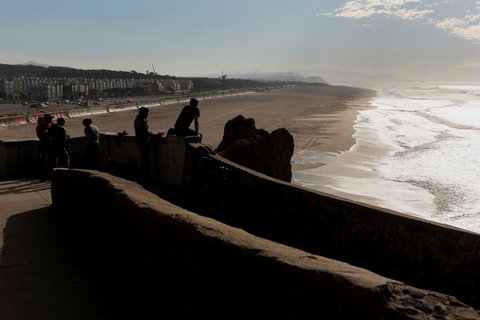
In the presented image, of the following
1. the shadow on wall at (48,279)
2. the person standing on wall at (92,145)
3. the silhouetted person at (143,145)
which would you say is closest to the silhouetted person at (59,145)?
the person standing on wall at (92,145)

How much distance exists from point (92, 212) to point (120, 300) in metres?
1.32

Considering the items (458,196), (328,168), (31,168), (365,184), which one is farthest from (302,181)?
(31,168)

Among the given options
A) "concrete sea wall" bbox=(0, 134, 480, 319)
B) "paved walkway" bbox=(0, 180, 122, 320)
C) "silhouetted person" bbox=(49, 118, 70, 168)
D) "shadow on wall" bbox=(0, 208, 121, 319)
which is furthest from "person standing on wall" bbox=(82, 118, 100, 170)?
"shadow on wall" bbox=(0, 208, 121, 319)

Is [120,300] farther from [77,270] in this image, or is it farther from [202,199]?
[202,199]

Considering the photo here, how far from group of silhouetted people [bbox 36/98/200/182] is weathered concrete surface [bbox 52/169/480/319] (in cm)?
364

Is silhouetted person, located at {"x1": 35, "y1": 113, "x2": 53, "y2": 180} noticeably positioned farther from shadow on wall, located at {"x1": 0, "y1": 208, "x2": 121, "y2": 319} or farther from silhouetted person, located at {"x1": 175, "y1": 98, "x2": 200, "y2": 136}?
shadow on wall, located at {"x1": 0, "y1": 208, "x2": 121, "y2": 319}

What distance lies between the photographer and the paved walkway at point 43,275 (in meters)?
4.06

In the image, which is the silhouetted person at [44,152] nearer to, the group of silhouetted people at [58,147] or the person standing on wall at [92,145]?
the group of silhouetted people at [58,147]

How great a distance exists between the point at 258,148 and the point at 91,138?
12.2 feet

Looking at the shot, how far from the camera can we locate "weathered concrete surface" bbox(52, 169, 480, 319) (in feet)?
7.11

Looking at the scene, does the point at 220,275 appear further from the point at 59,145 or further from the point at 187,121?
the point at 59,145

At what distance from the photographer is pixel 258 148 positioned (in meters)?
11.8

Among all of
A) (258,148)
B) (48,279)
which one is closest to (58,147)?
(258,148)

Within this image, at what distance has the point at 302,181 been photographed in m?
18.4
